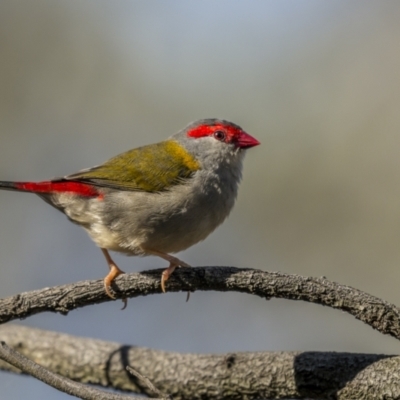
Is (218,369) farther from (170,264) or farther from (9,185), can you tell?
(9,185)

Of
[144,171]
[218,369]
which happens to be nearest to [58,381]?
[218,369]

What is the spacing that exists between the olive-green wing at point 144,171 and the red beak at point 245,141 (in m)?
0.44

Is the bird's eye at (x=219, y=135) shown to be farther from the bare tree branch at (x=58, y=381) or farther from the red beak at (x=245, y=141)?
the bare tree branch at (x=58, y=381)

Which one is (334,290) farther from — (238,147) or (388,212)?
(388,212)

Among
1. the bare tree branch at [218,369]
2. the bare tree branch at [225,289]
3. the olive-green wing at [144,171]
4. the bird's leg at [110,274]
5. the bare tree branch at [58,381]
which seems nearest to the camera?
the bare tree branch at [58,381]

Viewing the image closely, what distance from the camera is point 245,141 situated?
5461mm

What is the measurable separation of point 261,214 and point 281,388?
3054 mm

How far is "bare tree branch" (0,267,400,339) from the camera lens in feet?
12.3

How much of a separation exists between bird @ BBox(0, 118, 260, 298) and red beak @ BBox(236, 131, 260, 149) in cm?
27

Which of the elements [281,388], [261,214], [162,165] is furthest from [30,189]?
[261,214]

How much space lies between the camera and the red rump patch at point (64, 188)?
190 inches

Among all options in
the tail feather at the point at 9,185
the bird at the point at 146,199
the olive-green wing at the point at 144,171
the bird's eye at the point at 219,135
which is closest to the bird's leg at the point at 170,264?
the bird at the point at 146,199

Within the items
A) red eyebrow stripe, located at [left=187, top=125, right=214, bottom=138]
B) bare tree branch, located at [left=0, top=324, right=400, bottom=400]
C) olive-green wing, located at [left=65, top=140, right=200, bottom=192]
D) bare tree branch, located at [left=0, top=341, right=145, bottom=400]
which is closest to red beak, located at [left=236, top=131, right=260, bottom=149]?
red eyebrow stripe, located at [left=187, top=125, right=214, bottom=138]

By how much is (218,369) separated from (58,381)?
151 cm
